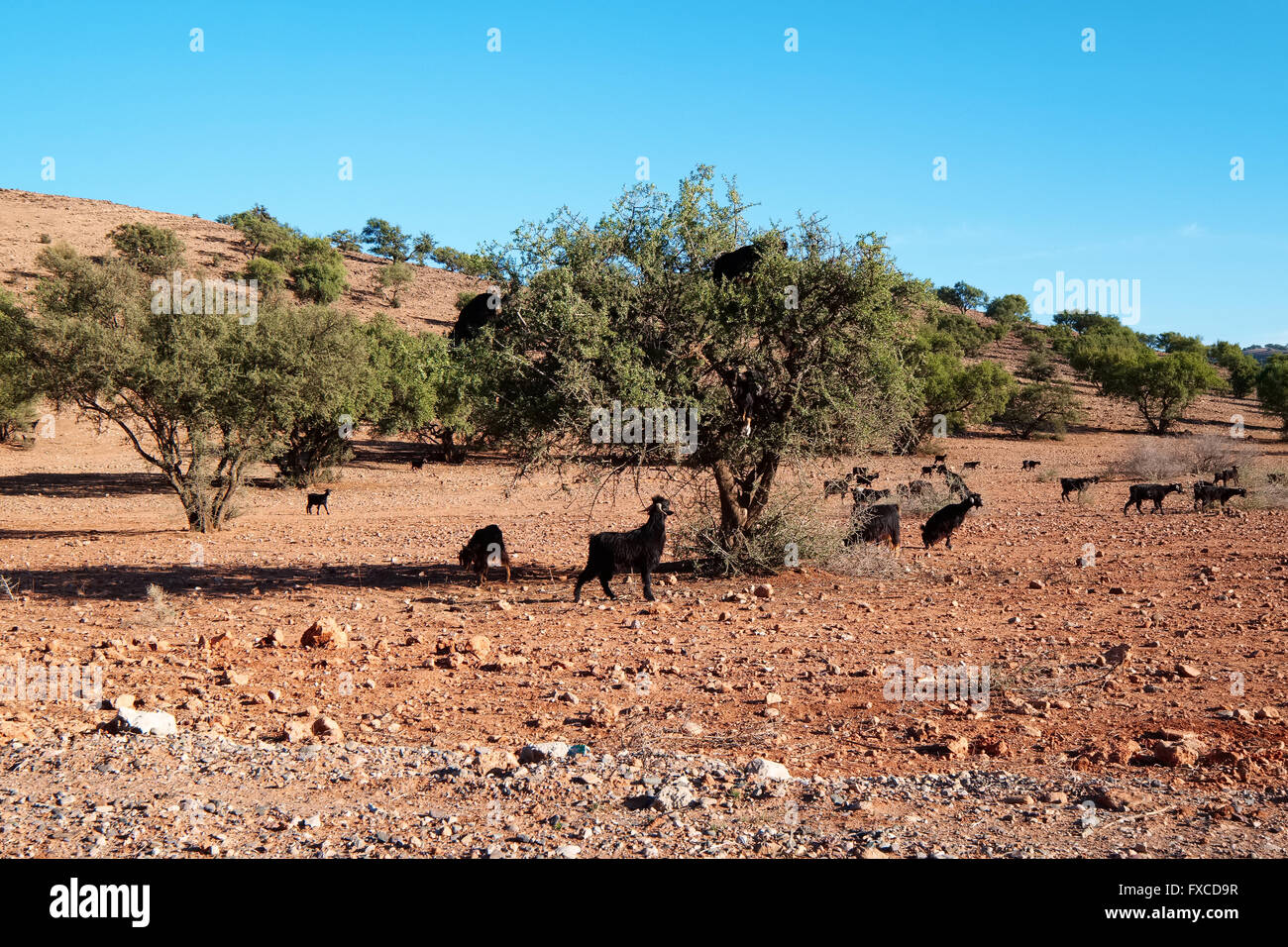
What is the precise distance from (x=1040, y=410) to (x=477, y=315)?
139ft

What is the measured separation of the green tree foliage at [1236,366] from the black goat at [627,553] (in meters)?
60.0

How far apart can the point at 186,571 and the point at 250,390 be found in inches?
273

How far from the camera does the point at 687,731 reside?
632 cm

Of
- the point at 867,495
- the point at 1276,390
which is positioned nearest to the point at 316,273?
the point at 867,495

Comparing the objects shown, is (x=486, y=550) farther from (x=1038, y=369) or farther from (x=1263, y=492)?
(x=1038, y=369)

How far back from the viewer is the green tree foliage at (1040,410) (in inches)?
1849

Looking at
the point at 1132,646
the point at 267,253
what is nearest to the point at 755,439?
the point at 1132,646

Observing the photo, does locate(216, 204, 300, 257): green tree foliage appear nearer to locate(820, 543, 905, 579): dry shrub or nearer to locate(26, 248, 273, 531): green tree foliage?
locate(26, 248, 273, 531): green tree foliage

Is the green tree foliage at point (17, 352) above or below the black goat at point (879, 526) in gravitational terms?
above

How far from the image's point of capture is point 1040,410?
47.3 m

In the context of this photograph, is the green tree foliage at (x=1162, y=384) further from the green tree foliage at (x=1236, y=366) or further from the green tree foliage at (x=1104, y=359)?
the green tree foliage at (x=1236, y=366)

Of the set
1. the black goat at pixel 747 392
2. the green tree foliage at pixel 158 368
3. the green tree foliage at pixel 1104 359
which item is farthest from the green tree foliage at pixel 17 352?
the green tree foliage at pixel 1104 359

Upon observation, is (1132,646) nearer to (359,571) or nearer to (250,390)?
(359,571)

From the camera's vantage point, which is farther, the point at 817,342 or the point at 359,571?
the point at 359,571
